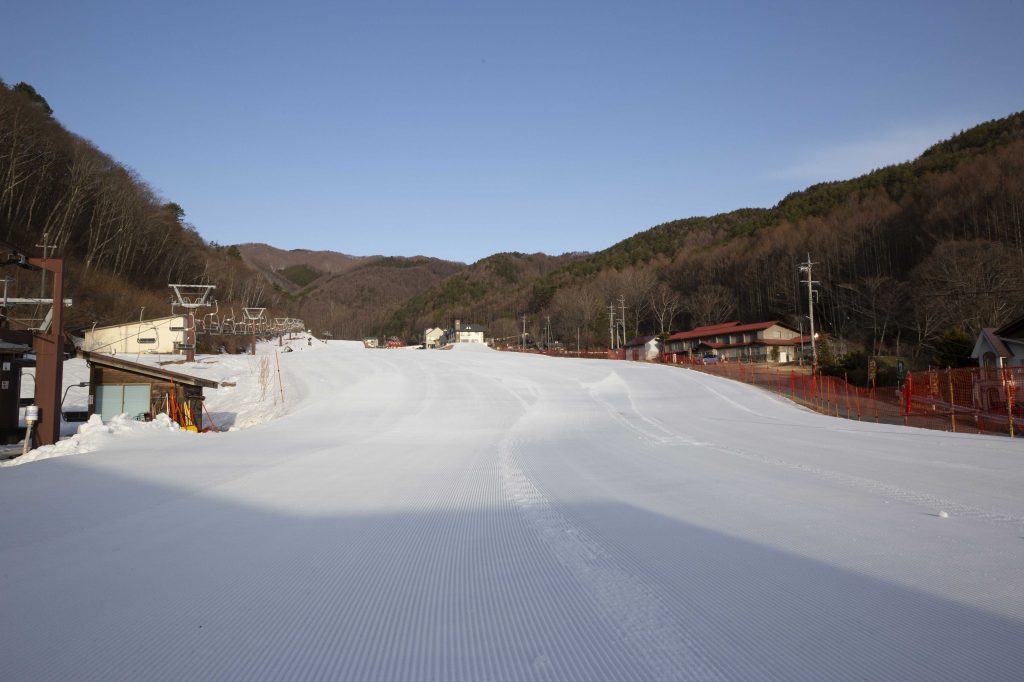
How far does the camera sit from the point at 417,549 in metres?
5.09

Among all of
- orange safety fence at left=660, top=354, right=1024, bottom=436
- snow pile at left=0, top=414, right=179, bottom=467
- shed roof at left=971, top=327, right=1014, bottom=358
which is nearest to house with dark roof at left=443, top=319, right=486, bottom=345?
orange safety fence at left=660, top=354, right=1024, bottom=436

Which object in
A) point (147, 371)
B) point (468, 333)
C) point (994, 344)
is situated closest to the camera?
point (147, 371)

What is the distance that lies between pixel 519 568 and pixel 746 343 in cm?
7909

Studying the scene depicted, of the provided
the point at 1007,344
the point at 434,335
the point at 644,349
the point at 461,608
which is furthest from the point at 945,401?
the point at 434,335

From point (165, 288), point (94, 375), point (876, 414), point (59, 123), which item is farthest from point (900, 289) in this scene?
point (59, 123)

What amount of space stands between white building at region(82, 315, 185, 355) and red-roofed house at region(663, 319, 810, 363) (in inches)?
2113

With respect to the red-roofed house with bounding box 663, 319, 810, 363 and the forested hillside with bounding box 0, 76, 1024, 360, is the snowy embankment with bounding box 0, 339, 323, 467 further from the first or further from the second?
the red-roofed house with bounding box 663, 319, 810, 363

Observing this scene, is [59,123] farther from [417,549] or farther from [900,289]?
[900,289]

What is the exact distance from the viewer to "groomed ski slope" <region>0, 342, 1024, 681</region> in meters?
3.01

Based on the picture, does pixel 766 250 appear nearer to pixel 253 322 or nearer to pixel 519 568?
pixel 253 322

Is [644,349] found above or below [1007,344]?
above

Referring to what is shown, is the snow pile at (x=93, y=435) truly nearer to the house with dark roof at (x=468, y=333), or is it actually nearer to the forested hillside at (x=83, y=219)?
the forested hillside at (x=83, y=219)

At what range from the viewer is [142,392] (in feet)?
66.8

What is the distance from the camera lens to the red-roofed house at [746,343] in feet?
239
